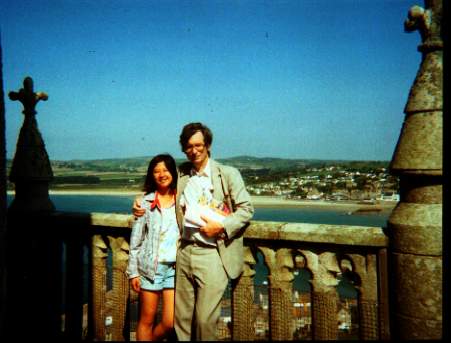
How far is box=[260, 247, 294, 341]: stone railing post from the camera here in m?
3.01

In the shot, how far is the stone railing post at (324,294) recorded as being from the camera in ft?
9.49

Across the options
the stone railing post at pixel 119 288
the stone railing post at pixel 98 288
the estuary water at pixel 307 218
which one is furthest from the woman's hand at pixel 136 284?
the estuary water at pixel 307 218

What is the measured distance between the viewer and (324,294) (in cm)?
293

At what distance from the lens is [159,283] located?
118 inches

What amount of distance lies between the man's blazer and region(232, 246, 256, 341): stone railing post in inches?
9.4

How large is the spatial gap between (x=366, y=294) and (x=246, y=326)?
1.00 metres

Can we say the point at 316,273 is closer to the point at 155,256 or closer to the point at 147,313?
the point at 155,256

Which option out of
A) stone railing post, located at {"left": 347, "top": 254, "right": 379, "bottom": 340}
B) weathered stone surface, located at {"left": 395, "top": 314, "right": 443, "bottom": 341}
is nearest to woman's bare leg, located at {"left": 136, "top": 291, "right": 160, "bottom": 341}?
stone railing post, located at {"left": 347, "top": 254, "right": 379, "bottom": 340}

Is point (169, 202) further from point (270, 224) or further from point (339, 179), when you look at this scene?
point (339, 179)

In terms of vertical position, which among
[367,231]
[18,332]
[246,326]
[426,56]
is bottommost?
[18,332]

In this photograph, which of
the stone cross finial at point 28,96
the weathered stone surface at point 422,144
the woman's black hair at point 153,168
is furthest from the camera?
the stone cross finial at point 28,96

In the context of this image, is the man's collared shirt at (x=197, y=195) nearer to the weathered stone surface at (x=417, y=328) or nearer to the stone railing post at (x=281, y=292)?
the stone railing post at (x=281, y=292)

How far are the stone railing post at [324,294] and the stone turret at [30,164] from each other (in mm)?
2924
